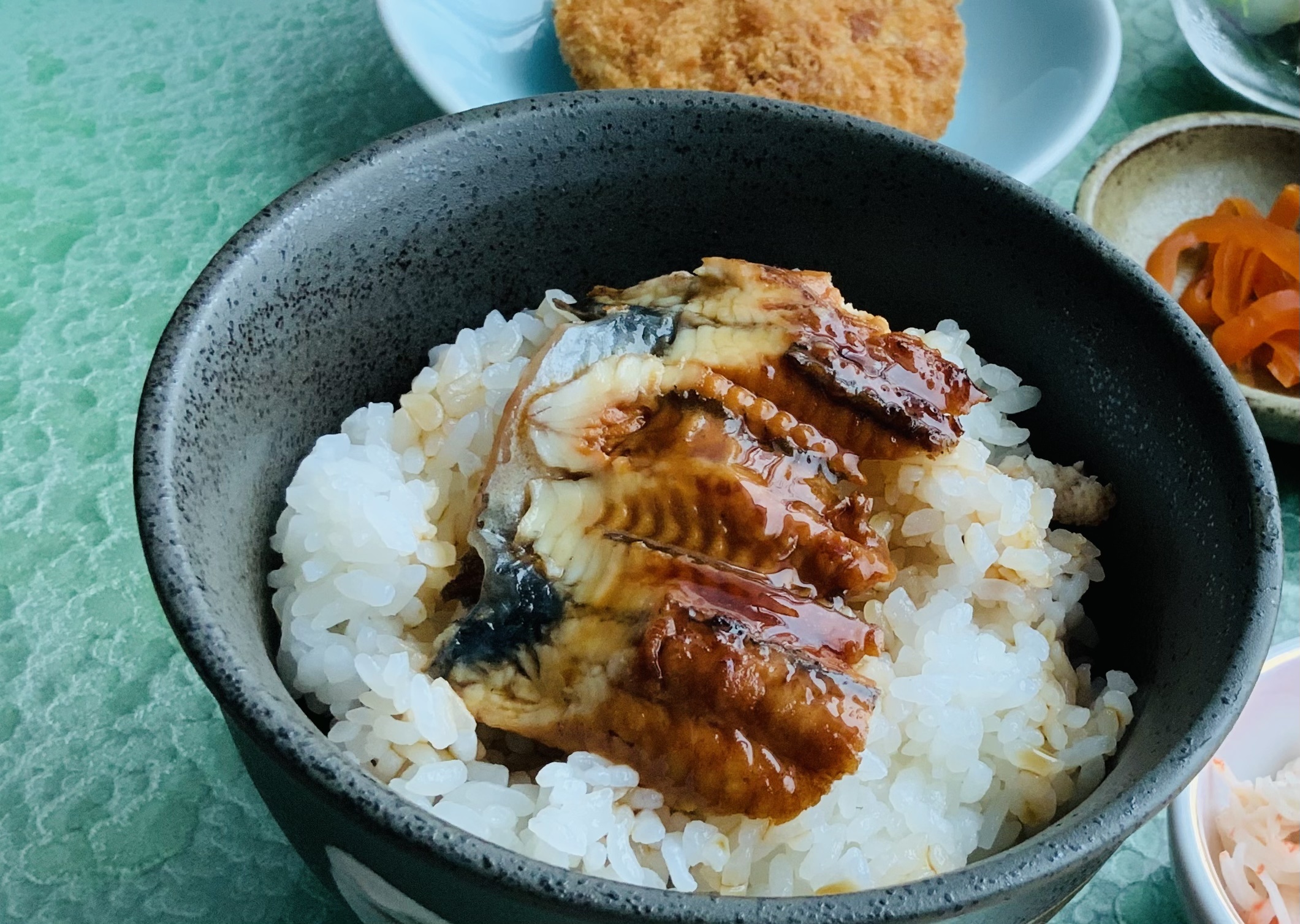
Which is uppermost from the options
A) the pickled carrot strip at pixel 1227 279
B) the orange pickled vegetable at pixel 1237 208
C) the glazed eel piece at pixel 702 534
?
the glazed eel piece at pixel 702 534

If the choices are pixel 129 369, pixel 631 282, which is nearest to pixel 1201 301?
pixel 631 282

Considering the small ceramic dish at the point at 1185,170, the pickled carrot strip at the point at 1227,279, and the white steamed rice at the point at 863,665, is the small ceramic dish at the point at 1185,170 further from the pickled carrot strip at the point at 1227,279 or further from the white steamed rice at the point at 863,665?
the white steamed rice at the point at 863,665

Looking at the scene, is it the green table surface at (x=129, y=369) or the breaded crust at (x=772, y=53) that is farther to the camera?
the breaded crust at (x=772, y=53)

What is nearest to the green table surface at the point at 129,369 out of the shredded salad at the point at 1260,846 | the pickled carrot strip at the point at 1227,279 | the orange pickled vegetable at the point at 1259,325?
the shredded salad at the point at 1260,846

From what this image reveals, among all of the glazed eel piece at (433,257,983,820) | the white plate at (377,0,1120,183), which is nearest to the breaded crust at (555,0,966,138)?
the white plate at (377,0,1120,183)

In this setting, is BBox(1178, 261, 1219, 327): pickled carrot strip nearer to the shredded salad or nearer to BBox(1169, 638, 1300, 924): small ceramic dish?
BBox(1169, 638, 1300, 924): small ceramic dish

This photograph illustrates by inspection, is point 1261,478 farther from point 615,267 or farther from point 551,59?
point 551,59

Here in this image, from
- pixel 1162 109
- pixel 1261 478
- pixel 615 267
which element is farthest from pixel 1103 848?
pixel 1162 109
